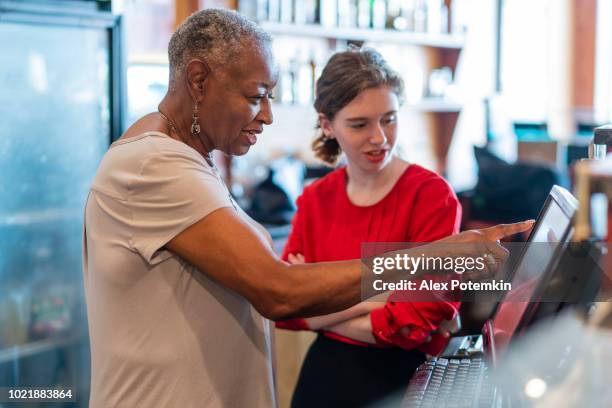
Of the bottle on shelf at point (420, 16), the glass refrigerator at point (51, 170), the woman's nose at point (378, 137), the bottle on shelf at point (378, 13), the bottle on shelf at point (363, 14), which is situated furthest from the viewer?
the bottle on shelf at point (420, 16)

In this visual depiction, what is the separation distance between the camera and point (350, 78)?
1.97 m

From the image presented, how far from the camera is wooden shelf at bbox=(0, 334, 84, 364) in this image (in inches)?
110

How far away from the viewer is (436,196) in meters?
1.87

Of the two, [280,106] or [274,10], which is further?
[280,106]

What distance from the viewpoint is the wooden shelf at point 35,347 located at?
110 inches

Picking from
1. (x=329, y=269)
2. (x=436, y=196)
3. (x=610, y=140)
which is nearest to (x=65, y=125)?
(x=436, y=196)

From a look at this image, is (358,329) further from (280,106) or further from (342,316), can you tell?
(280,106)

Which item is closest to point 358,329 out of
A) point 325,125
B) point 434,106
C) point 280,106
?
point 325,125

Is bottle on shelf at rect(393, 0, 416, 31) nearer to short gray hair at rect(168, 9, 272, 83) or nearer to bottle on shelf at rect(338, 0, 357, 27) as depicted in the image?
bottle on shelf at rect(338, 0, 357, 27)

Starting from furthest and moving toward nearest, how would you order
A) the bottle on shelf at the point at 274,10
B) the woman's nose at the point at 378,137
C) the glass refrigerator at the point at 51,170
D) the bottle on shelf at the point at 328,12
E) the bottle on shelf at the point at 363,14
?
1. the bottle on shelf at the point at 363,14
2. the bottle on shelf at the point at 328,12
3. the bottle on shelf at the point at 274,10
4. the glass refrigerator at the point at 51,170
5. the woman's nose at the point at 378,137

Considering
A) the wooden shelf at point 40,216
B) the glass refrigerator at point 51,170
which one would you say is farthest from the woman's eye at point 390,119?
the wooden shelf at point 40,216

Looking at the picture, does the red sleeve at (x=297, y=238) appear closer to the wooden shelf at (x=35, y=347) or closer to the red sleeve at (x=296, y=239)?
the red sleeve at (x=296, y=239)

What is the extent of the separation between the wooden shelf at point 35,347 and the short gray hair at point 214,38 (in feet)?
5.67

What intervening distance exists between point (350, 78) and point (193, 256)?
32.5 inches
